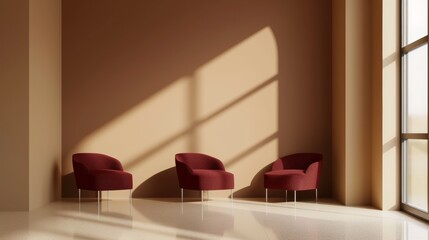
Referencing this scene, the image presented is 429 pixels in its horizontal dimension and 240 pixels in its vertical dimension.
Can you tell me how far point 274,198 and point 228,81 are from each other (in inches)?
81.2

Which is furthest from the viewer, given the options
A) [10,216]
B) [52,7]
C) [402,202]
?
[52,7]

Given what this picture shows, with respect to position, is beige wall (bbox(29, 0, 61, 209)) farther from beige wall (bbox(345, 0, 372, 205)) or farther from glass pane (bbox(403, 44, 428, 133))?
glass pane (bbox(403, 44, 428, 133))

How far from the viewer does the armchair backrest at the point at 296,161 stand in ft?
30.0

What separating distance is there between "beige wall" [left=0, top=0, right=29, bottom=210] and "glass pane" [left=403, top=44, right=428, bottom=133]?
5.13 meters

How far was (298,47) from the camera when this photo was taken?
9422 millimetres

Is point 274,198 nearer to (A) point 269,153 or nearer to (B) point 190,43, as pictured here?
(A) point 269,153

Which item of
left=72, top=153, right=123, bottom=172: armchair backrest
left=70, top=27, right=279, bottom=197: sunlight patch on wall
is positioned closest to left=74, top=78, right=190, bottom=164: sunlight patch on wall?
left=70, top=27, right=279, bottom=197: sunlight patch on wall

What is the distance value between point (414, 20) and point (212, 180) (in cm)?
364

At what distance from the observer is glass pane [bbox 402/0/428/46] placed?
7.05 meters

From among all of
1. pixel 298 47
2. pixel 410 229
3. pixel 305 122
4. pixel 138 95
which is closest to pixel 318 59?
pixel 298 47

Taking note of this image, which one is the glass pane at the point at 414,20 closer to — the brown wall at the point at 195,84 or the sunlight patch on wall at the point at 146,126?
the brown wall at the point at 195,84

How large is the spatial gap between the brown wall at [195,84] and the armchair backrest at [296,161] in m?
0.19

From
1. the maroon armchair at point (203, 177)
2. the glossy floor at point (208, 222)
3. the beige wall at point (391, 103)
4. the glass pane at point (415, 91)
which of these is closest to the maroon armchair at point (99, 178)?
the glossy floor at point (208, 222)

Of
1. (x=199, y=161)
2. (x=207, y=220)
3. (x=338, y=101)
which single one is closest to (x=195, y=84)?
(x=199, y=161)
